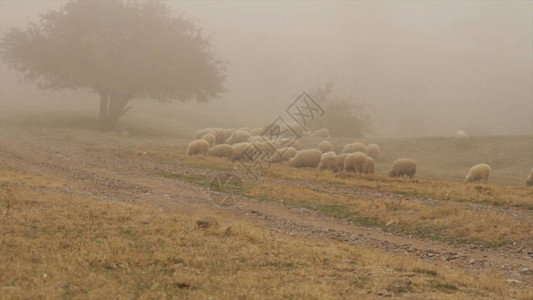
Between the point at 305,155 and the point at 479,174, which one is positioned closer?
the point at 479,174

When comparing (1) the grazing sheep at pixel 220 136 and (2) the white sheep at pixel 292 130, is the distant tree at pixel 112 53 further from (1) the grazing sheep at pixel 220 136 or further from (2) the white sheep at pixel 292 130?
(1) the grazing sheep at pixel 220 136

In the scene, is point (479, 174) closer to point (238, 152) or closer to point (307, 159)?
point (307, 159)

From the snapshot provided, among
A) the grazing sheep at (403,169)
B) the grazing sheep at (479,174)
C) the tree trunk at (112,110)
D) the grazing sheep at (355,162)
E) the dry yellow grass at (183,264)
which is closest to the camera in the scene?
the dry yellow grass at (183,264)

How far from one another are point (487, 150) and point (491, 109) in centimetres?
6761

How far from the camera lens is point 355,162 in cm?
2555

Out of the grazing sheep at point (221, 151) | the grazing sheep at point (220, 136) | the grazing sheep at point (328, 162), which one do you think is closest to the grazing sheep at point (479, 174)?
the grazing sheep at point (328, 162)

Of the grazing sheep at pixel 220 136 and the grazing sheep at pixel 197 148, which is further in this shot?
the grazing sheep at pixel 220 136

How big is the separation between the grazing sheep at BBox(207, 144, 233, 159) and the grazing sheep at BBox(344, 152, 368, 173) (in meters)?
7.24

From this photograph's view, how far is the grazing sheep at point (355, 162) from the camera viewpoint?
2552cm

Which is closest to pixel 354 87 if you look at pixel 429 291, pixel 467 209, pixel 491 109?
pixel 491 109

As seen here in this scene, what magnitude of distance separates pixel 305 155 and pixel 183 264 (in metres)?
18.8

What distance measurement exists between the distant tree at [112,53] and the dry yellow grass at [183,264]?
36.3m

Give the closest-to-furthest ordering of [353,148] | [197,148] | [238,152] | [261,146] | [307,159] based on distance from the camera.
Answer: [307,159] < [238,152] < [261,146] < [197,148] < [353,148]

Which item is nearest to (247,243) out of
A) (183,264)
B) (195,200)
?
(183,264)
